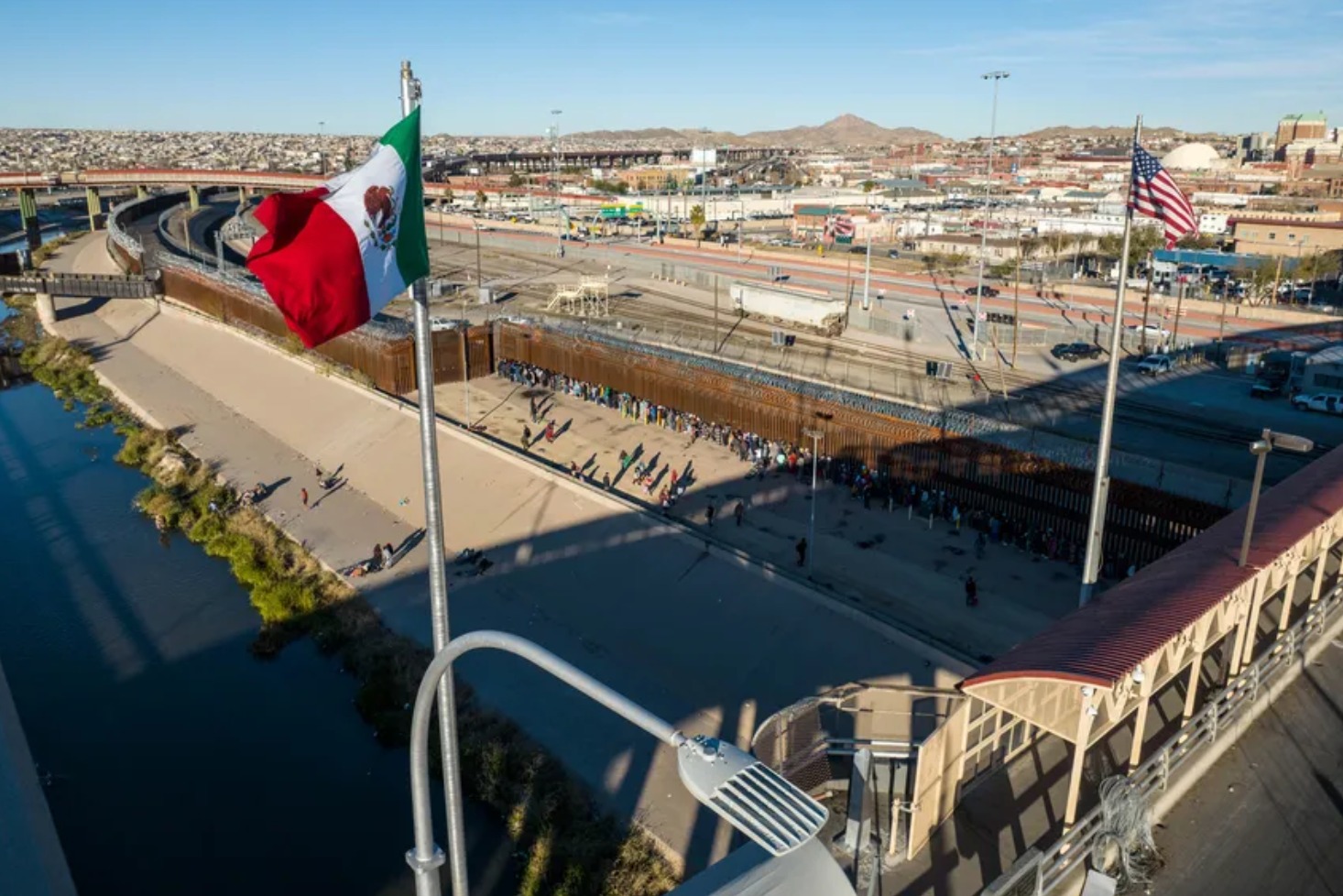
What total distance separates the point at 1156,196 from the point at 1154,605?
22.6ft

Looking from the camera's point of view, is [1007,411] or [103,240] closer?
[1007,411]

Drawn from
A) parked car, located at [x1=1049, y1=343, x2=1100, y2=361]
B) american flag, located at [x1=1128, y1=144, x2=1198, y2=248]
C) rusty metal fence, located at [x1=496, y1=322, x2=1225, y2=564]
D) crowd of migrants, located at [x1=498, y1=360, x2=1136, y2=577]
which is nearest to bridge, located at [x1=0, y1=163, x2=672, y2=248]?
rusty metal fence, located at [x1=496, y1=322, x2=1225, y2=564]

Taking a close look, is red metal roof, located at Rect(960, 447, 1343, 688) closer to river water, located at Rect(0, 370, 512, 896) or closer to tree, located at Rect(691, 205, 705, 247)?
river water, located at Rect(0, 370, 512, 896)

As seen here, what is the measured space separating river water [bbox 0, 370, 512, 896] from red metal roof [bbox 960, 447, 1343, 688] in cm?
940

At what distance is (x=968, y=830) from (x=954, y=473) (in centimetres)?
1625

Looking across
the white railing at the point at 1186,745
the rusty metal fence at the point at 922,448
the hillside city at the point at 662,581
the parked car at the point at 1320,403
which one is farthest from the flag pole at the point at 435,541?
the parked car at the point at 1320,403

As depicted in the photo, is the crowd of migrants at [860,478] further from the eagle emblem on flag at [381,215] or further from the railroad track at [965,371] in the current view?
the eagle emblem on flag at [381,215]

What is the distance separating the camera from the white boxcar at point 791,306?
4412cm

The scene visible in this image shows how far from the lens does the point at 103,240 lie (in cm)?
8706

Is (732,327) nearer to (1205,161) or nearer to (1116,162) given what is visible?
(1205,161)

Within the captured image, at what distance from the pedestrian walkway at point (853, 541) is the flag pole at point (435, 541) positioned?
12.4m

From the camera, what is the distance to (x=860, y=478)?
82.2 ft

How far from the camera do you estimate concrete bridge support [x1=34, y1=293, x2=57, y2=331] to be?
53750 millimetres

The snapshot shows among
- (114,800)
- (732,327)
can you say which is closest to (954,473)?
(114,800)
